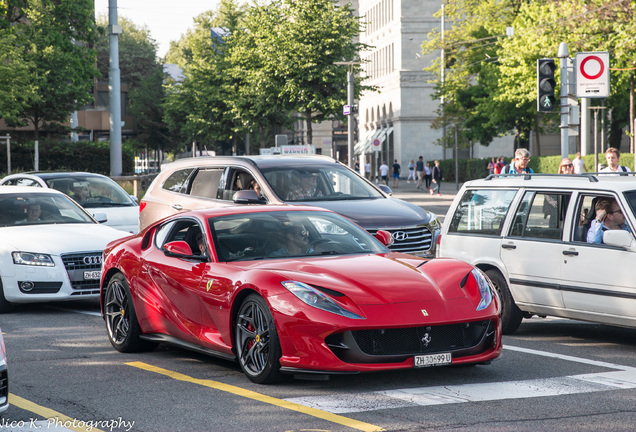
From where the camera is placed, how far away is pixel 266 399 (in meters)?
6.68

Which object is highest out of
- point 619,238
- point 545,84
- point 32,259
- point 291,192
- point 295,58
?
point 295,58

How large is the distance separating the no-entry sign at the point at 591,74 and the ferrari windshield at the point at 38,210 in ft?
32.2

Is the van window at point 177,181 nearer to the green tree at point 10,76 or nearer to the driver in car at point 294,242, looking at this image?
the driver in car at point 294,242

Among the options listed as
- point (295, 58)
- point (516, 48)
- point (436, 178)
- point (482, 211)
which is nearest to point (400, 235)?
point (482, 211)

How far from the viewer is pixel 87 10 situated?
137 feet

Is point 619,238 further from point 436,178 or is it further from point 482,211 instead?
point 436,178

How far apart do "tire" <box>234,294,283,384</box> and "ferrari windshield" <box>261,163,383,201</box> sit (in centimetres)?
613

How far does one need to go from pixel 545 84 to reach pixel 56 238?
9926 mm

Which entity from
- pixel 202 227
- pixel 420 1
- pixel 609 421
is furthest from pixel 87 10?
pixel 420 1

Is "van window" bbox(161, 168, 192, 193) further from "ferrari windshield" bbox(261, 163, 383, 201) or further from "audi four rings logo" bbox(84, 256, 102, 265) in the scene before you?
"audi four rings logo" bbox(84, 256, 102, 265)

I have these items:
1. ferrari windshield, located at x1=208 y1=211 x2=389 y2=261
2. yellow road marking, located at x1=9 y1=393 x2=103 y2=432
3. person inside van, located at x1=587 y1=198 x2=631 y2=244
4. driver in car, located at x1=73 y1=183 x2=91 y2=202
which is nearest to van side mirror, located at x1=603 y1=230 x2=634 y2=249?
person inside van, located at x1=587 y1=198 x2=631 y2=244

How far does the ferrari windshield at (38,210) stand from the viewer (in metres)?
12.9

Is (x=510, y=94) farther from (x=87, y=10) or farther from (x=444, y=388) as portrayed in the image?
(x=444, y=388)

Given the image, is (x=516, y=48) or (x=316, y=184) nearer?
(x=316, y=184)
